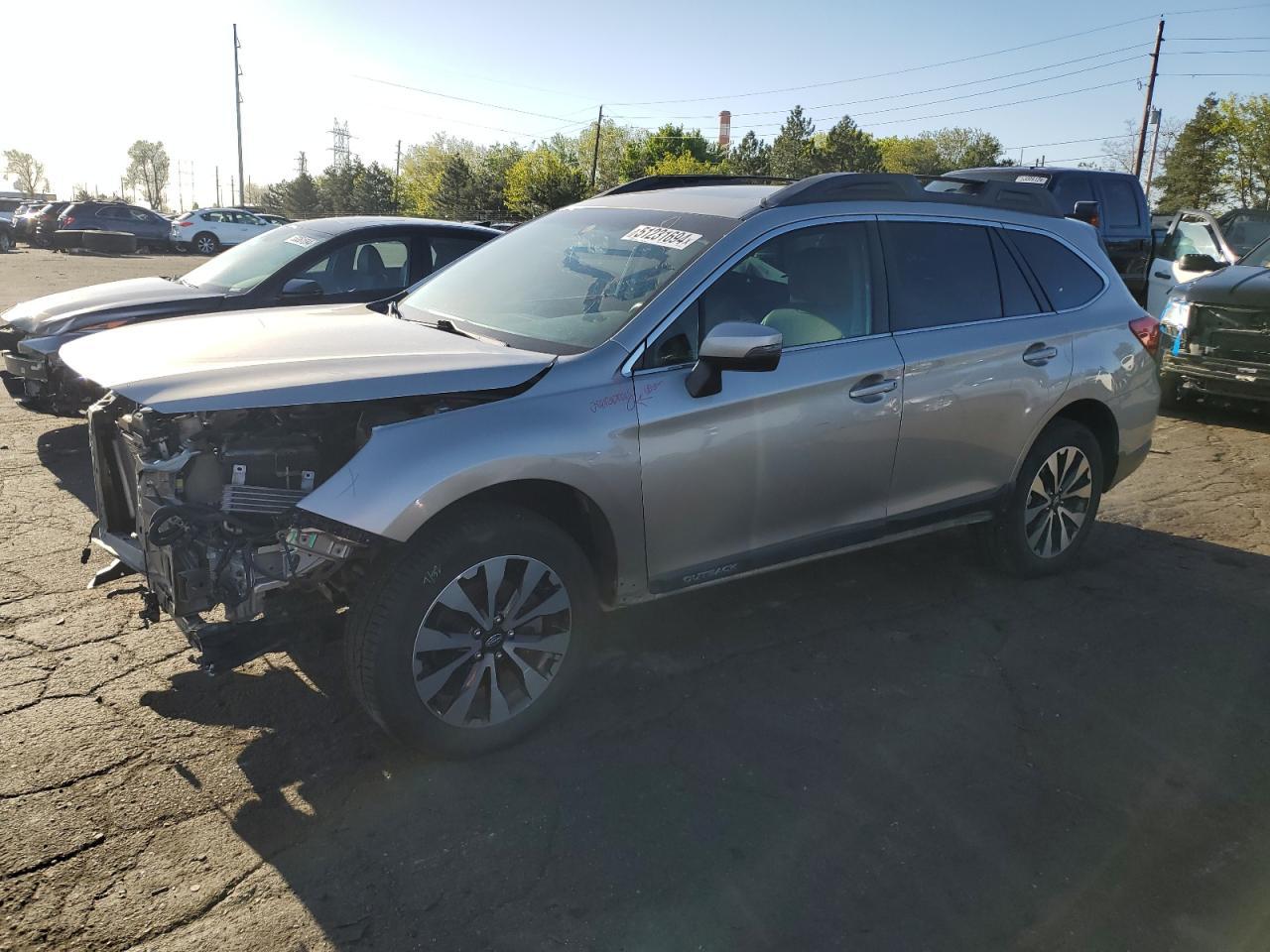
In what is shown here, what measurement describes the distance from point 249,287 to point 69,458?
5.67 ft

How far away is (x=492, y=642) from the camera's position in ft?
10.4

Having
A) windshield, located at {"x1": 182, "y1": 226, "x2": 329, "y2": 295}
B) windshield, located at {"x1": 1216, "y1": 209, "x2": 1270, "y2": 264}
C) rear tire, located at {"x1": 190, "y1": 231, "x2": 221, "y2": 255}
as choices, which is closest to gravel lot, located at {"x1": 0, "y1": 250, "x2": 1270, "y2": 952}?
windshield, located at {"x1": 182, "y1": 226, "x2": 329, "y2": 295}

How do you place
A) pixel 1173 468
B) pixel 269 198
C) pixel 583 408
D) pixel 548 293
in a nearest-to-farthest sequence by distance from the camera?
1. pixel 583 408
2. pixel 548 293
3. pixel 1173 468
4. pixel 269 198

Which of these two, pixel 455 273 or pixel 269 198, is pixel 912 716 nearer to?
A: pixel 455 273

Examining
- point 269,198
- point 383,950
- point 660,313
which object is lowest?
point 383,950

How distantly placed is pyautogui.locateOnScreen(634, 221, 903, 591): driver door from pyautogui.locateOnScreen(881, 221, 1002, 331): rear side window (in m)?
0.11

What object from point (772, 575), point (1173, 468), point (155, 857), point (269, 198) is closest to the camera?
point (155, 857)

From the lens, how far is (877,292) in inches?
162

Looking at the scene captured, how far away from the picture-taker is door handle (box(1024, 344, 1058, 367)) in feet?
15.0

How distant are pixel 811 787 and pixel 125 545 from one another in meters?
2.51

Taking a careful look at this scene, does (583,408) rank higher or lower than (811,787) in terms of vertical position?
higher

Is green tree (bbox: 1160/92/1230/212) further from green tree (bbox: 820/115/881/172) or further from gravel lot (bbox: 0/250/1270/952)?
gravel lot (bbox: 0/250/1270/952)

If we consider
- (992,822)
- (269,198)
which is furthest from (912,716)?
(269,198)

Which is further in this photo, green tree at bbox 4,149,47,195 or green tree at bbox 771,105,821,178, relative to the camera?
green tree at bbox 4,149,47,195
